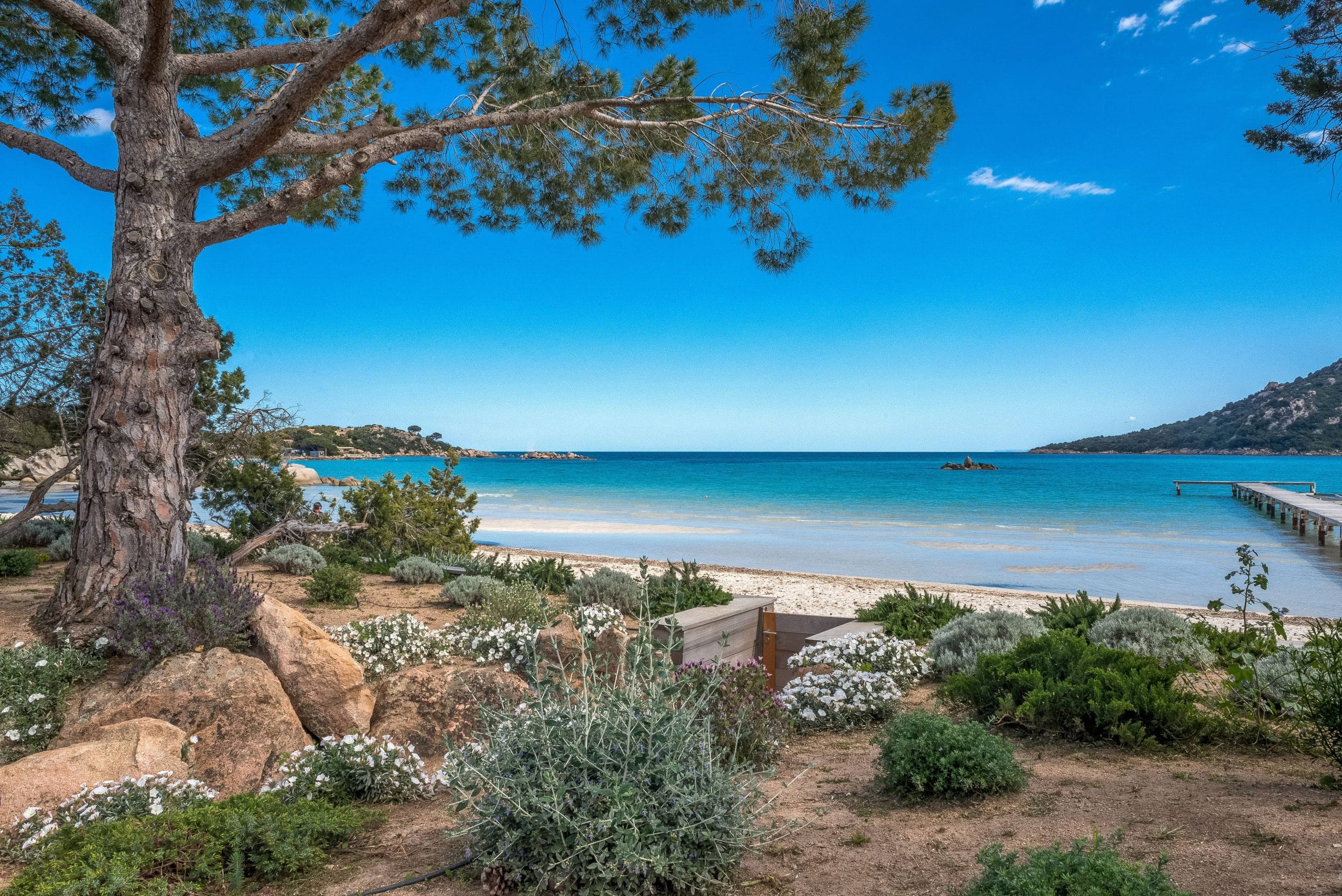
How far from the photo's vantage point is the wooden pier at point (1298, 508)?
2036cm

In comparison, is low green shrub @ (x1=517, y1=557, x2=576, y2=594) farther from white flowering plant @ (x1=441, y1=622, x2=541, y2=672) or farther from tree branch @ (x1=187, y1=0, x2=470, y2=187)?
tree branch @ (x1=187, y1=0, x2=470, y2=187)

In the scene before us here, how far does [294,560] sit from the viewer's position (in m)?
10.8

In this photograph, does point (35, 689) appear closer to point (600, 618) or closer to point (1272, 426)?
point (600, 618)

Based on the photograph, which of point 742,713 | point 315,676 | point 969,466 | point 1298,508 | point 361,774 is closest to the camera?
point 742,713

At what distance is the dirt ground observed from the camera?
8.49 ft

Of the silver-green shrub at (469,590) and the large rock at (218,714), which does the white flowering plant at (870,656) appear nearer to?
the large rock at (218,714)

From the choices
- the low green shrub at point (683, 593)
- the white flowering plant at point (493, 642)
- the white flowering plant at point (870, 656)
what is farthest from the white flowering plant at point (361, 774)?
the low green shrub at point (683, 593)

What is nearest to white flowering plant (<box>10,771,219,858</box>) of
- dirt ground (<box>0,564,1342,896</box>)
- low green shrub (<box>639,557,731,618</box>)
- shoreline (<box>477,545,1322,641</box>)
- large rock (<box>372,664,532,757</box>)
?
dirt ground (<box>0,564,1342,896</box>)

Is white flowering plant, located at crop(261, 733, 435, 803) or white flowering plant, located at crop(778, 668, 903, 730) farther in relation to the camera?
white flowering plant, located at crop(778, 668, 903, 730)

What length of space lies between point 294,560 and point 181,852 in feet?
28.9

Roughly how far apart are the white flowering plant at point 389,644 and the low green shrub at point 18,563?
193 inches

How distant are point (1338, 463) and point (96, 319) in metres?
119

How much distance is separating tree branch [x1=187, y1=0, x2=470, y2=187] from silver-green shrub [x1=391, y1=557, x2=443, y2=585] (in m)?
5.94

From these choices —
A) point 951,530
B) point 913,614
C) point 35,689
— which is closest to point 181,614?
point 35,689
